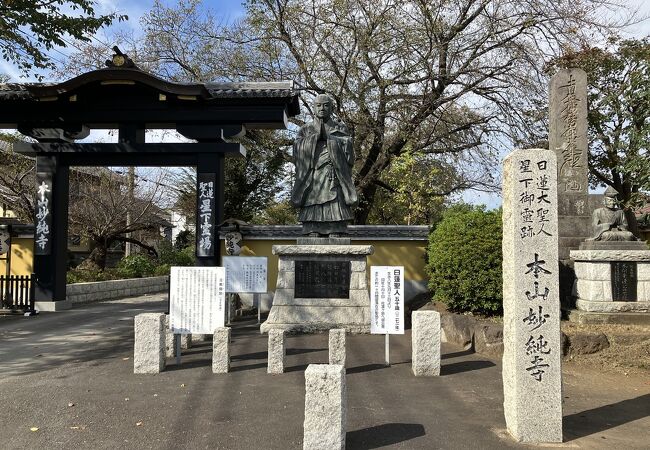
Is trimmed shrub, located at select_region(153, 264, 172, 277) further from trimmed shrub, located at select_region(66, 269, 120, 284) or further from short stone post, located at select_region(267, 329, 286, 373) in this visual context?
short stone post, located at select_region(267, 329, 286, 373)

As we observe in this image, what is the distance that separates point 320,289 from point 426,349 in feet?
10.3

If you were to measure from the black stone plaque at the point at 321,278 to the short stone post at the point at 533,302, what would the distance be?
483 cm

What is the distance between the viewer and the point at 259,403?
16.5ft

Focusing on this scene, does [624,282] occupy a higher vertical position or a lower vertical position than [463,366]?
higher

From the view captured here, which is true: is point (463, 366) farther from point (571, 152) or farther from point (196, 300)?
point (571, 152)

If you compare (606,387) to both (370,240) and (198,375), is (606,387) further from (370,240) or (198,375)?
(370,240)

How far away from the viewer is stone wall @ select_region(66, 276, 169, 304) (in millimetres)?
14391

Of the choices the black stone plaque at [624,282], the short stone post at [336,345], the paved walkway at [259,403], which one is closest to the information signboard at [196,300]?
the paved walkway at [259,403]

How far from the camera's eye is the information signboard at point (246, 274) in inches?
391

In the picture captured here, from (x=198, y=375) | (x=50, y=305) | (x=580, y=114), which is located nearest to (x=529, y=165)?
(x=198, y=375)

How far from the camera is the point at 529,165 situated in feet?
13.8

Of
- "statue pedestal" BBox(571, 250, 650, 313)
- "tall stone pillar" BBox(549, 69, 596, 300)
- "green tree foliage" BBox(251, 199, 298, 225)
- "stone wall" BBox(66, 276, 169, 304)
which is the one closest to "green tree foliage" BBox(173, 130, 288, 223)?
"green tree foliage" BBox(251, 199, 298, 225)

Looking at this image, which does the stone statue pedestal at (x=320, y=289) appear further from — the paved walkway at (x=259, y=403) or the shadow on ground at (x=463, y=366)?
the shadow on ground at (x=463, y=366)

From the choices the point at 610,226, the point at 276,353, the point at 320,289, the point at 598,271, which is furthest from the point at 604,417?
the point at 320,289
